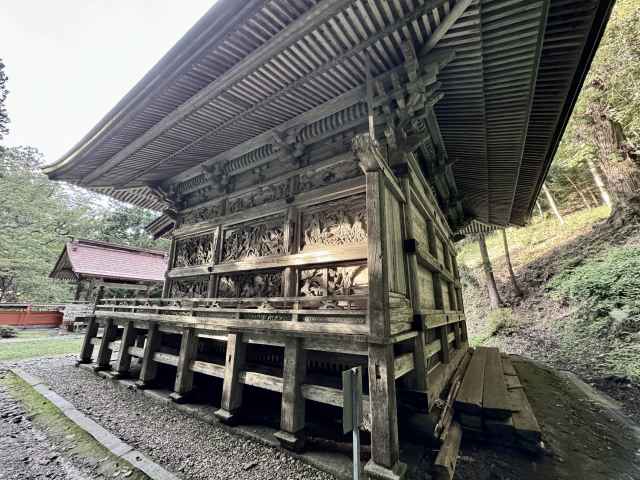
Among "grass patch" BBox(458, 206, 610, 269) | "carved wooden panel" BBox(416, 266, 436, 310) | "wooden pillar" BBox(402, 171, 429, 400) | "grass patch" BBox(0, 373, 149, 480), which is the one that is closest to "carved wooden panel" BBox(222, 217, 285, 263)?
"wooden pillar" BBox(402, 171, 429, 400)

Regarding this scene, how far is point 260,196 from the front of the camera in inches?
218

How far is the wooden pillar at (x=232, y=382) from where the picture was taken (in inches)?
139

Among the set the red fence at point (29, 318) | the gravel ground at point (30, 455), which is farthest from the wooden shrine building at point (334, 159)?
the red fence at point (29, 318)

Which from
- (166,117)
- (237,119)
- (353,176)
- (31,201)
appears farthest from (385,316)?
(31,201)

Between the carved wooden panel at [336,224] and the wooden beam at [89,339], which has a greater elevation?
the carved wooden panel at [336,224]

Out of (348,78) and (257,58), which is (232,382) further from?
(348,78)

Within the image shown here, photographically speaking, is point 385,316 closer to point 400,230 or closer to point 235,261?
point 400,230

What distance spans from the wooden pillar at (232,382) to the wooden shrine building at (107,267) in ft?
43.0

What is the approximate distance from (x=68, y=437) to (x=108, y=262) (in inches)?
607

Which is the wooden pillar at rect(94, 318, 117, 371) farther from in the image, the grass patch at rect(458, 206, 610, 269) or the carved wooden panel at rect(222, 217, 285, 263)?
the grass patch at rect(458, 206, 610, 269)

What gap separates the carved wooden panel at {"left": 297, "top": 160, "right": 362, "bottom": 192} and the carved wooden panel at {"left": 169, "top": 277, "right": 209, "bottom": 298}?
3358mm

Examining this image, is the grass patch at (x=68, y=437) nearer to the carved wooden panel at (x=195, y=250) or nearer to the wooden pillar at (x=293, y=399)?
the wooden pillar at (x=293, y=399)

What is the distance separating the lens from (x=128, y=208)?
27.9m

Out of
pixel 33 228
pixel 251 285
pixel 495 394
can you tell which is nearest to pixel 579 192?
pixel 495 394
